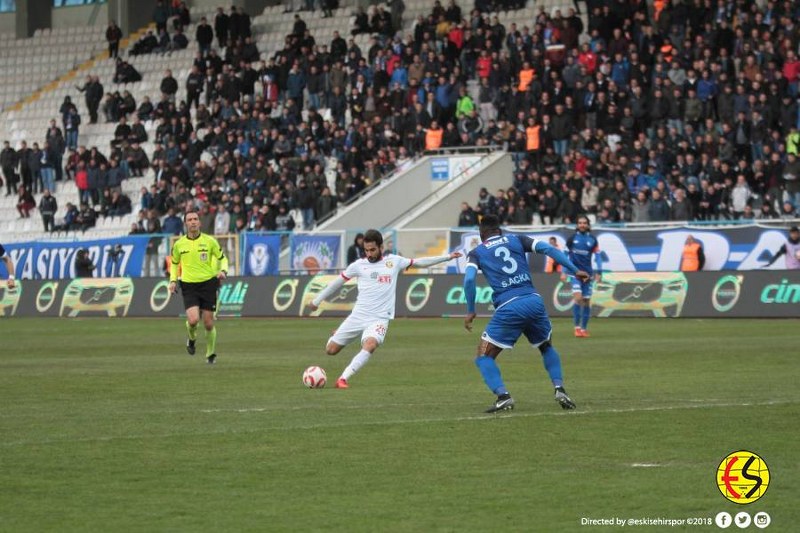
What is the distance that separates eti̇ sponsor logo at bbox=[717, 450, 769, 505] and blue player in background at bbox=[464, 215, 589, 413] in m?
3.86

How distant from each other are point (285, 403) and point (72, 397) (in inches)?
108

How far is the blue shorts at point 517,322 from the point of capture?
14969 millimetres

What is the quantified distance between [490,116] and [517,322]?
32138 mm

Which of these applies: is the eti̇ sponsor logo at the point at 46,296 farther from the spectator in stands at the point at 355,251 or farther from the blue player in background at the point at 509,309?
the blue player in background at the point at 509,309

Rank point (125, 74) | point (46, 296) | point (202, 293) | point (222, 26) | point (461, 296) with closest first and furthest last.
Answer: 1. point (202, 293)
2. point (461, 296)
3. point (46, 296)
4. point (222, 26)
5. point (125, 74)

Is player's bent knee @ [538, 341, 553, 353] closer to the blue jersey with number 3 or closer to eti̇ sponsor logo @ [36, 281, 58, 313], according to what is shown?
the blue jersey with number 3

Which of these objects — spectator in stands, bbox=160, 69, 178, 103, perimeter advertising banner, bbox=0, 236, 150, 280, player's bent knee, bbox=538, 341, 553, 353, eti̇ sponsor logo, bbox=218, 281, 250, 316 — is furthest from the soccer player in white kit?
spectator in stands, bbox=160, 69, 178, 103

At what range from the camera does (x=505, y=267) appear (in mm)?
15180

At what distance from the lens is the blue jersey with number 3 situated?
15164 millimetres

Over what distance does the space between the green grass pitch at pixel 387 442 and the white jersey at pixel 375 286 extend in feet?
3.15

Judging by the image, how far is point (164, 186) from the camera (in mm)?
50312

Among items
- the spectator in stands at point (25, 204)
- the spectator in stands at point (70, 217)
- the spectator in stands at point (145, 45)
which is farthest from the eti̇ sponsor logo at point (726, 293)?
the spectator in stands at point (145, 45)

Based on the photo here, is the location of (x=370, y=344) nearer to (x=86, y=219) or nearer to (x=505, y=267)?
(x=505, y=267)

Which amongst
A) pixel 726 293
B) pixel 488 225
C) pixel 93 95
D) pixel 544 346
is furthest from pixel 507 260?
pixel 93 95
